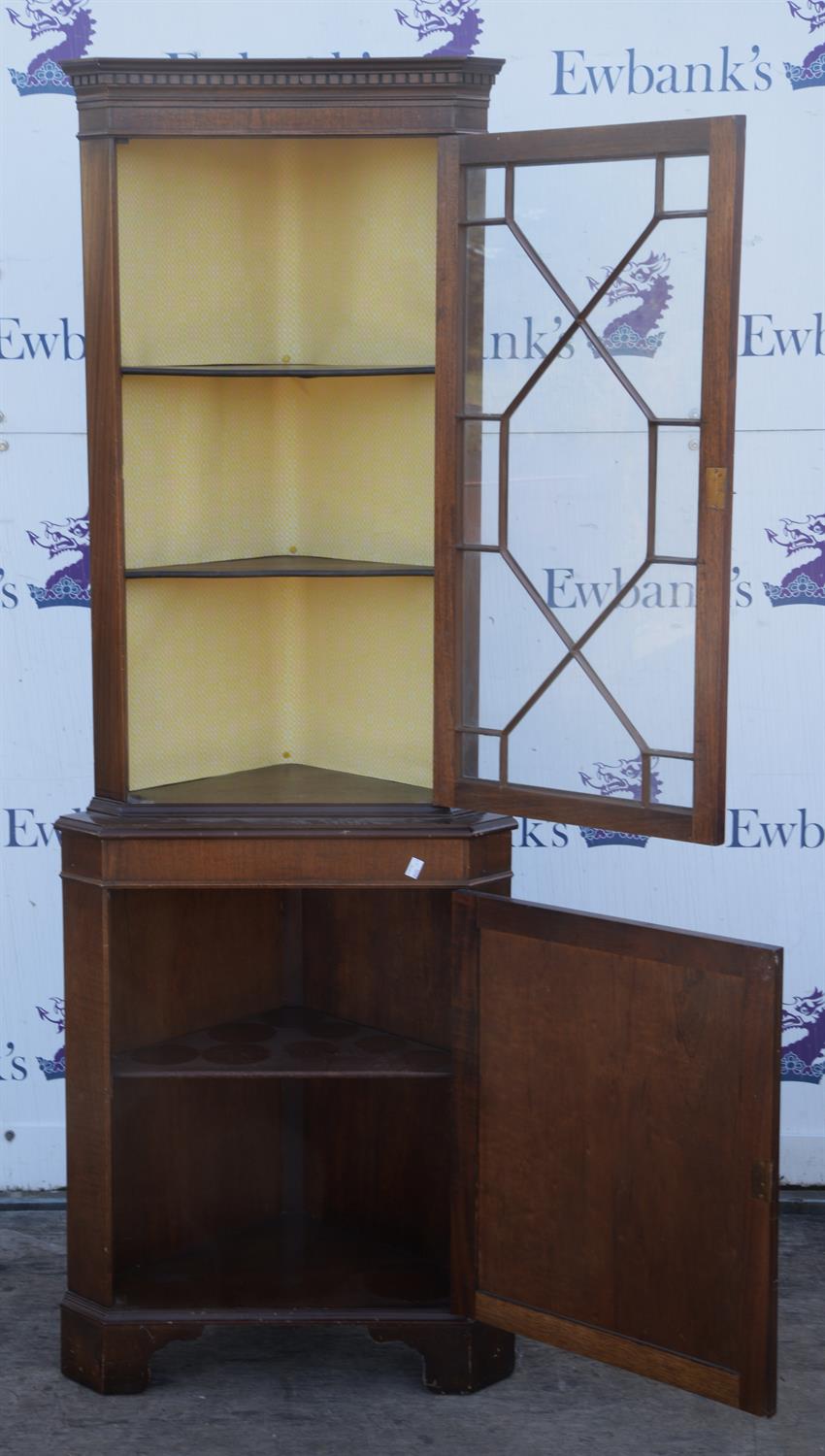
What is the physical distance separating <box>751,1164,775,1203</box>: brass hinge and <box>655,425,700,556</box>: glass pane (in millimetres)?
907

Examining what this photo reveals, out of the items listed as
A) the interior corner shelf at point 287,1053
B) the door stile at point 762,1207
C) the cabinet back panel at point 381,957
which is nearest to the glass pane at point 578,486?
the door stile at point 762,1207

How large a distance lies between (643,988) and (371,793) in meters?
0.65

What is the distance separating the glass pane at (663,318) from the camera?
8.09 feet

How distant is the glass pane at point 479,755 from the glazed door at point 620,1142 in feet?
0.67

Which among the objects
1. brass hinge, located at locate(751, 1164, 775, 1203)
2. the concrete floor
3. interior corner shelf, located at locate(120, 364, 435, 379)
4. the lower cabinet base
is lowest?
the concrete floor

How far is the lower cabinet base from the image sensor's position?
297 centimetres

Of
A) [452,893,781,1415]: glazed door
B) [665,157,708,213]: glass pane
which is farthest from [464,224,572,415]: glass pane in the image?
[452,893,781,1415]: glazed door

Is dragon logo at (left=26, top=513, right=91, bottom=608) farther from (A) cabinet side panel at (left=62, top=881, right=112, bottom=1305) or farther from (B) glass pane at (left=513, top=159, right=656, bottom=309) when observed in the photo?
(B) glass pane at (left=513, top=159, right=656, bottom=309)

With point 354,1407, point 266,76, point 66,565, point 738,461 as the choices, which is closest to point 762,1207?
point 354,1407

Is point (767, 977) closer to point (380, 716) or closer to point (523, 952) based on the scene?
point (523, 952)

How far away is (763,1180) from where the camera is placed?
254cm

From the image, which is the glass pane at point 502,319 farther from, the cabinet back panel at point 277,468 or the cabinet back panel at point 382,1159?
the cabinet back panel at point 382,1159

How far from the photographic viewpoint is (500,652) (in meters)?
2.78

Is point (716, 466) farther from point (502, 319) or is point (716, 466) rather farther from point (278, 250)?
point (278, 250)
